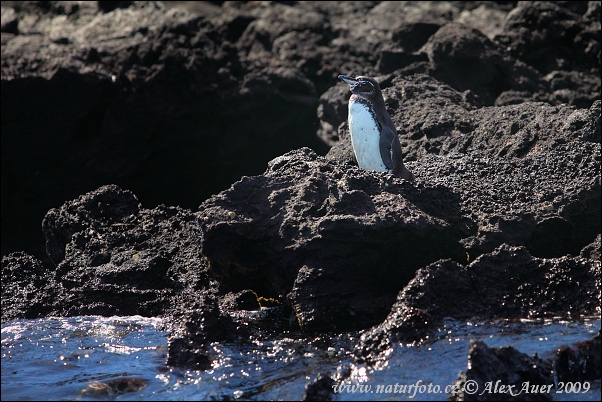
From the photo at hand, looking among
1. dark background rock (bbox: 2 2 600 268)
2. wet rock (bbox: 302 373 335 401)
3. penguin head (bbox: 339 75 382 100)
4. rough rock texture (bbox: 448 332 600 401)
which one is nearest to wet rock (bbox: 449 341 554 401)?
rough rock texture (bbox: 448 332 600 401)

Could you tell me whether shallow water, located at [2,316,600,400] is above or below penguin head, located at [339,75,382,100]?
below

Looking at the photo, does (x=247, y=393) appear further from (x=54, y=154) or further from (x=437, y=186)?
(x=54, y=154)

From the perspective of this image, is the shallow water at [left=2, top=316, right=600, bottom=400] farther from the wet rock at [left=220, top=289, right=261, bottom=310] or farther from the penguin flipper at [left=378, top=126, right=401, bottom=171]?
the penguin flipper at [left=378, top=126, right=401, bottom=171]

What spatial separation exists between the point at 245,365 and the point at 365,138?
12.7 ft

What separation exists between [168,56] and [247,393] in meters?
9.08

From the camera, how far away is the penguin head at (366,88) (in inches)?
354

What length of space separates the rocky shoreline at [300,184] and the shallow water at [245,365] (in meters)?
0.16

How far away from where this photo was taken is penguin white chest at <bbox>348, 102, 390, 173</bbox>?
27.7 ft

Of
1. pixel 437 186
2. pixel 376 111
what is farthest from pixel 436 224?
pixel 376 111

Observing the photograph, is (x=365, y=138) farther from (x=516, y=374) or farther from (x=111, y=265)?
(x=516, y=374)

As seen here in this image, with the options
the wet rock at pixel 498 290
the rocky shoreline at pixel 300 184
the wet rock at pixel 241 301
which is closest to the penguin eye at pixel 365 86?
the rocky shoreline at pixel 300 184

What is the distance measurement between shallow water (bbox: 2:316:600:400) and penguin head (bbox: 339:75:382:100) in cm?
399

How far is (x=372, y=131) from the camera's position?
28.0 feet

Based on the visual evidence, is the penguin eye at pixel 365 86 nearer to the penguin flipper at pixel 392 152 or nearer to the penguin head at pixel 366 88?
the penguin head at pixel 366 88
